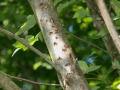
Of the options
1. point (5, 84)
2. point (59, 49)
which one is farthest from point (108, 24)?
point (5, 84)

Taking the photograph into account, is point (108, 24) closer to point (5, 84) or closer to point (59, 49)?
point (59, 49)

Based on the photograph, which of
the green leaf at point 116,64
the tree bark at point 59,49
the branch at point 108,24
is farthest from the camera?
the green leaf at point 116,64

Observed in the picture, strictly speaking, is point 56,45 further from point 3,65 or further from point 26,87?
point 26,87

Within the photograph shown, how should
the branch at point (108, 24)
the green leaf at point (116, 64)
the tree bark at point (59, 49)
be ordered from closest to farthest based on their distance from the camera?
the branch at point (108, 24)
the tree bark at point (59, 49)
the green leaf at point (116, 64)

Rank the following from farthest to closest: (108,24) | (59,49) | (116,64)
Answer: (116,64)
(59,49)
(108,24)

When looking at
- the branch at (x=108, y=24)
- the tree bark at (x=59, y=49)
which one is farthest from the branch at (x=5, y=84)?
the branch at (x=108, y=24)

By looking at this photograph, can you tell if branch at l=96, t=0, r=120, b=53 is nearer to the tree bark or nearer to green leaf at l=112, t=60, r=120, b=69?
the tree bark

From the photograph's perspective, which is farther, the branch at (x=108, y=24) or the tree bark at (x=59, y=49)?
the tree bark at (x=59, y=49)

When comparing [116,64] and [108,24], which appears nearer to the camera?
[108,24]

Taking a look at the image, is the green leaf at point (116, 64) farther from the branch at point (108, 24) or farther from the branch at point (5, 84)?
the branch at point (108, 24)
